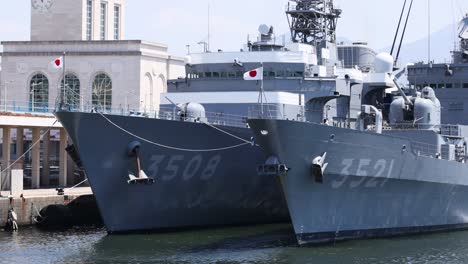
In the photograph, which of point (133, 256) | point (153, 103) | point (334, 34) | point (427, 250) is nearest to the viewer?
point (133, 256)

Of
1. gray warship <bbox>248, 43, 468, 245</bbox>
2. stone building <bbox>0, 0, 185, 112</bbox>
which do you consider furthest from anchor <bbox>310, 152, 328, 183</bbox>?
stone building <bbox>0, 0, 185, 112</bbox>

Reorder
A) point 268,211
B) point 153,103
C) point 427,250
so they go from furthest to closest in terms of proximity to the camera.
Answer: point 153,103
point 268,211
point 427,250

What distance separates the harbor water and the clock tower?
87.4ft

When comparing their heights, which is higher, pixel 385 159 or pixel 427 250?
pixel 385 159

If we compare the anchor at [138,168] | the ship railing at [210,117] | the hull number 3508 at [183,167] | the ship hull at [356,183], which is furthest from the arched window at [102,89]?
the ship hull at [356,183]

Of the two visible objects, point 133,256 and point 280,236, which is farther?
point 280,236

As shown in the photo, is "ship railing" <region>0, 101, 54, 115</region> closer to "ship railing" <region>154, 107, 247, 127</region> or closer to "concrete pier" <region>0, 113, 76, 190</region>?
"concrete pier" <region>0, 113, 76, 190</region>

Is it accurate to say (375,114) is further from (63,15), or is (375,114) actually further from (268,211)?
(63,15)

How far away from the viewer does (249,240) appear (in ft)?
92.3

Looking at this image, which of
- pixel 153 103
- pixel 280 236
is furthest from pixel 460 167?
pixel 153 103

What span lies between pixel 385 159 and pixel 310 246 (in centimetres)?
334

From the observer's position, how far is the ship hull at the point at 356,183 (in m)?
25.4

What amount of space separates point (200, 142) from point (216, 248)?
3.58m

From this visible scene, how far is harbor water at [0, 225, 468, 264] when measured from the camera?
24891 millimetres
